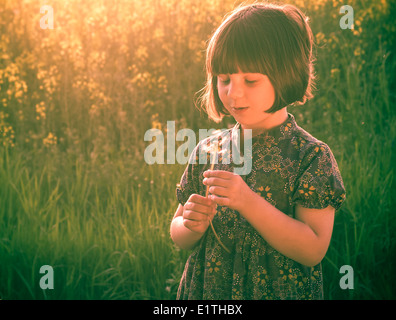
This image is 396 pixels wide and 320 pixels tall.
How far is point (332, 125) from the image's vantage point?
2.96 metres

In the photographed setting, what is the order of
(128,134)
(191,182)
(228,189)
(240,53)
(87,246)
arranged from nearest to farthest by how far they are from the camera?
(228,189), (240,53), (191,182), (87,246), (128,134)

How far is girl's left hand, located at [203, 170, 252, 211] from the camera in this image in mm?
1234

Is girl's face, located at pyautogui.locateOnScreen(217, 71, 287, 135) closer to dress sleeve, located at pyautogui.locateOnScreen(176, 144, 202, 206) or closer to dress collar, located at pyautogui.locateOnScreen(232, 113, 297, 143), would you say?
dress collar, located at pyautogui.locateOnScreen(232, 113, 297, 143)

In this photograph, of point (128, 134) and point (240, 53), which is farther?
point (128, 134)

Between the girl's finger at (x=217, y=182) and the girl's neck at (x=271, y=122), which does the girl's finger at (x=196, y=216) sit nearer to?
the girl's finger at (x=217, y=182)

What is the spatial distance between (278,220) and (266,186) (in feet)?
0.53

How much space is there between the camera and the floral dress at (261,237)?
4.50ft

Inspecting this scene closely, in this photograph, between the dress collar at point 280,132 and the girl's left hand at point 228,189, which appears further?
the dress collar at point 280,132

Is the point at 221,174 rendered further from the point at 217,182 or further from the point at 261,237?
the point at 261,237

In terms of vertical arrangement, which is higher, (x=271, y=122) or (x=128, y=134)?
(x=128, y=134)

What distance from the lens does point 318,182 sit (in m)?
1.35

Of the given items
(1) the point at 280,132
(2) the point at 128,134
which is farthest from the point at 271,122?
(2) the point at 128,134

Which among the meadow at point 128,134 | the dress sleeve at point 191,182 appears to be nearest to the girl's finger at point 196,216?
the dress sleeve at point 191,182

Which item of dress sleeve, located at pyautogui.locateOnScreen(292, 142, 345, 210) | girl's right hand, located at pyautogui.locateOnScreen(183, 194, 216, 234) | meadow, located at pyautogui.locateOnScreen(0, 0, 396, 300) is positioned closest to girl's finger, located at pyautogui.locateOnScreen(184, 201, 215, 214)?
girl's right hand, located at pyautogui.locateOnScreen(183, 194, 216, 234)
